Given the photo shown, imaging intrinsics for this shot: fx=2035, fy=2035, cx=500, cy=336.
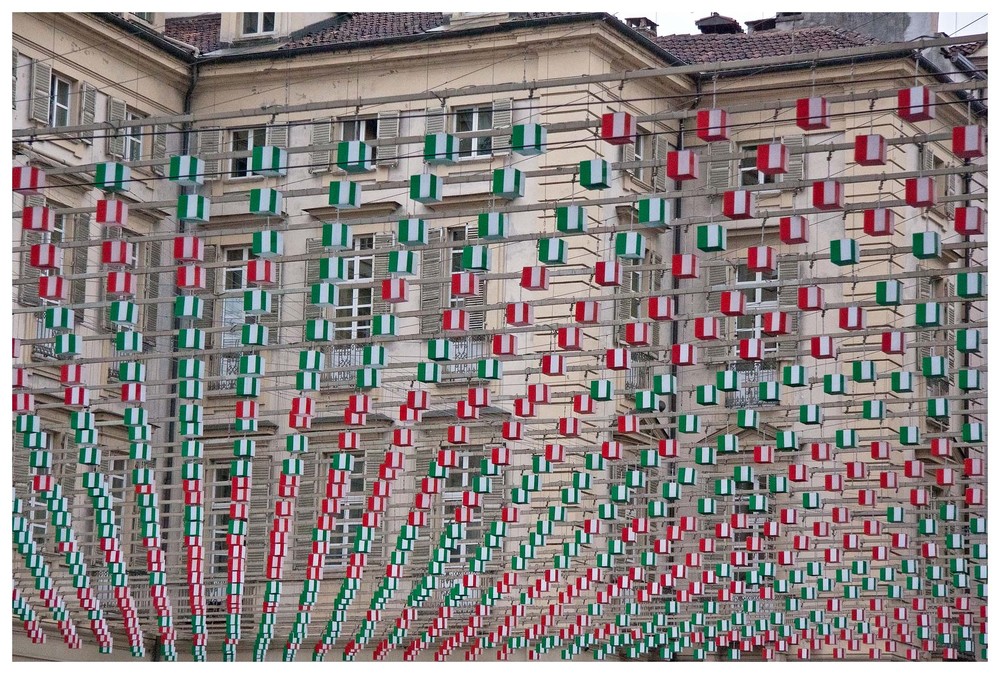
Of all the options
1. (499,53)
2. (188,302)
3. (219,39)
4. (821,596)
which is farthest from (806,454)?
(188,302)

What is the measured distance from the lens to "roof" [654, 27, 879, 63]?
42.8 metres

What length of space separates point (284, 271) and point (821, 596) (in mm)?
12946

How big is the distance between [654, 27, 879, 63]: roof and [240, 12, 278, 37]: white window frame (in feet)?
27.5

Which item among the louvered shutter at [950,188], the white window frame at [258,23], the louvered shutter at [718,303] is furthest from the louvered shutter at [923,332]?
the white window frame at [258,23]

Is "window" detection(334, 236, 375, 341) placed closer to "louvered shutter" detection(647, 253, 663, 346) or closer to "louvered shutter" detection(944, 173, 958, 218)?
"louvered shutter" detection(647, 253, 663, 346)

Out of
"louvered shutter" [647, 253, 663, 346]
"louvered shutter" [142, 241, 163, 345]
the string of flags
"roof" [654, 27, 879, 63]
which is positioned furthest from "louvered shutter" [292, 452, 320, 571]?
"roof" [654, 27, 879, 63]

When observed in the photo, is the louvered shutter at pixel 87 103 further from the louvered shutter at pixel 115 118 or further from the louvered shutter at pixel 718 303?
the louvered shutter at pixel 718 303

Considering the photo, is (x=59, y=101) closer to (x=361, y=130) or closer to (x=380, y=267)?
(x=361, y=130)

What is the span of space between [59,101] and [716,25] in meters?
15.2

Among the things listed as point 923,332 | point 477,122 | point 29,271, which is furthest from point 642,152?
point 29,271

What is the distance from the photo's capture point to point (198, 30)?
45.8m

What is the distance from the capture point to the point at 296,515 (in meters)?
43.0

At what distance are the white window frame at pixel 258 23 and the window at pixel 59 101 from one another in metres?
5.26

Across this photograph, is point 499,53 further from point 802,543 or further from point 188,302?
point 188,302
